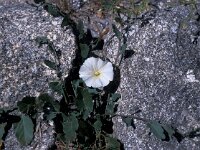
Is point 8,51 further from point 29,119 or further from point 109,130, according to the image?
point 109,130

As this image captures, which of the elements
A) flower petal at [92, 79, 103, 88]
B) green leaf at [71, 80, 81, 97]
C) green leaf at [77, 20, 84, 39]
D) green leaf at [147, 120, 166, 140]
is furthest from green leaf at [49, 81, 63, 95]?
green leaf at [147, 120, 166, 140]

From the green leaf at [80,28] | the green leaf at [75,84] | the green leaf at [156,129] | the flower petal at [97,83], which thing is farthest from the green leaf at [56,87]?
the green leaf at [156,129]

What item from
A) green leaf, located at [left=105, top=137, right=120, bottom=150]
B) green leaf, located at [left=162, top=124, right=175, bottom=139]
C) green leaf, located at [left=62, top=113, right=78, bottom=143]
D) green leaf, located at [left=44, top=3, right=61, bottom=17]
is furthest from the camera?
green leaf, located at [left=44, top=3, right=61, bottom=17]

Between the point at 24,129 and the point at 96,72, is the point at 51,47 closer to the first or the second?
the point at 96,72

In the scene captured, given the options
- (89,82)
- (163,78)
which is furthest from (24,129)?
(163,78)

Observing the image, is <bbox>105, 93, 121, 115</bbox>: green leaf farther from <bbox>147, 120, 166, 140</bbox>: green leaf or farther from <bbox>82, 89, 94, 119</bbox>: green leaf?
<bbox>147, 120, 166, 140</bbox>: green leaf

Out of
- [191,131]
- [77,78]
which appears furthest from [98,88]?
[191,131]
